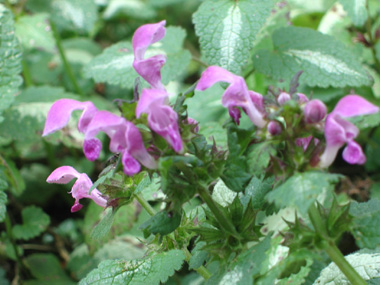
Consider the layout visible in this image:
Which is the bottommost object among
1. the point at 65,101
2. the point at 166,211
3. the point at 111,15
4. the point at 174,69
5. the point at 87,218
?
the point at 87,218

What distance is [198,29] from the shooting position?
Result: 147cm

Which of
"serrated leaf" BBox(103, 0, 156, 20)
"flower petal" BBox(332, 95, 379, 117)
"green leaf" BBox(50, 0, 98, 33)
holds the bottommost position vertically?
"serrated leaf" BBox(103, 0, 156, 20)

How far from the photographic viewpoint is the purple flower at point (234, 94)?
0.86 meters

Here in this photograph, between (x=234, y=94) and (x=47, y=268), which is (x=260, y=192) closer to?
(x=234, y=94)

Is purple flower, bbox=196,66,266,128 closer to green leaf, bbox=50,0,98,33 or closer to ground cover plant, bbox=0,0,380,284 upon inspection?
ground cover plant, bbox=0,0,380,284

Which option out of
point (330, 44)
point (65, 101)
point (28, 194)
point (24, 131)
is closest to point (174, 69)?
point (330, 44)

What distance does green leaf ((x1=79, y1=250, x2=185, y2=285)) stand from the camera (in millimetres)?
1027

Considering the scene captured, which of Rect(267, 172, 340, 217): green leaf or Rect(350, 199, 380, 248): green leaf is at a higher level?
Rect(267, 172, 340, 217): green leaf

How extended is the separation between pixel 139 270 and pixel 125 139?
0.41 m

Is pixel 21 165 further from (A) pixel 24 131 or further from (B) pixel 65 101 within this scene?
(B) pixel 65 101

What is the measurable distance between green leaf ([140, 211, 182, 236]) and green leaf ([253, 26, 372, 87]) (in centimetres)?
86

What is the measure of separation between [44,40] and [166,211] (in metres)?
1.62

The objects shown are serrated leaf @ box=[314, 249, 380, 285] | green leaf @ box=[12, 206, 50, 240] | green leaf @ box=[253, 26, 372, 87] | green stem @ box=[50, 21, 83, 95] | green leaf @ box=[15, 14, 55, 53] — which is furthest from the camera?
green stem @ box=[50, 21, 83, 95]

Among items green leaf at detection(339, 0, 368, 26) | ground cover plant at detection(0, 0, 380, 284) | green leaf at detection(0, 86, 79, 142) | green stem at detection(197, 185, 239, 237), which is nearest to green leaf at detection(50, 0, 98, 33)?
ground cover plant at detection(0, 0, 380, 284)
